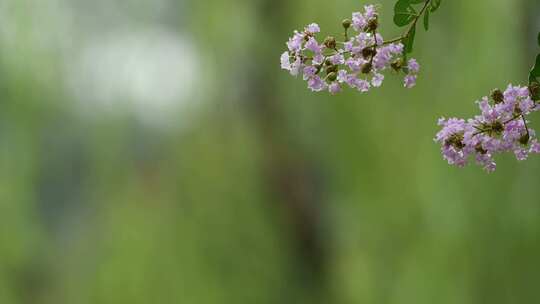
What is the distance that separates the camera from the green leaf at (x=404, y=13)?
834 mm

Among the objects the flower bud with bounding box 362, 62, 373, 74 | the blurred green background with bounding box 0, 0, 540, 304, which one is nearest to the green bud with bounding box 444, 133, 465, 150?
the flower bud with bounding box 362, 62, 373, 74

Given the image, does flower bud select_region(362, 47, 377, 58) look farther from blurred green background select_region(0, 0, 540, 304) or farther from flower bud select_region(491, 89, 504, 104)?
blurred green background select_region(0, 0, 540, 304)

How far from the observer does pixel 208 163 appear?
11.7 feet

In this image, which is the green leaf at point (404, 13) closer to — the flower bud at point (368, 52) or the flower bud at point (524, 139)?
the flower bud at point (368, 52)

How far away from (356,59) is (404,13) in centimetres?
7

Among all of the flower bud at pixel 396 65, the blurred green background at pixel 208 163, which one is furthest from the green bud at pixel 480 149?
the blurred green background at pixel 208 163

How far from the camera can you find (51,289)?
3.71 metres

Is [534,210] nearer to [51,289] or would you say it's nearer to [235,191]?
[235,191]

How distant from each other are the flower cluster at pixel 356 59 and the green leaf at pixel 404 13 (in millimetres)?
22

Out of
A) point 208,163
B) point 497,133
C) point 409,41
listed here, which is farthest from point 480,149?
point 208,163

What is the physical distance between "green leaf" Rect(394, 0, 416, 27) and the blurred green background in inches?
79.7

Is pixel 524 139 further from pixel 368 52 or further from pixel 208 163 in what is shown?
pixel 208 163

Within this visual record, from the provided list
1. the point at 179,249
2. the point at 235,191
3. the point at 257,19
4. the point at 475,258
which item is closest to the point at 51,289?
the point at 179,249

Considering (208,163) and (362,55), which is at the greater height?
(208,163)
